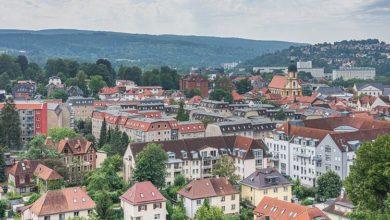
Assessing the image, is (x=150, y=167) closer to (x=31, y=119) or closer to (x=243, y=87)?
(x=31, y=119)

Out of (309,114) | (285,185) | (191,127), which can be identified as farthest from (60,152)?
(309,114)

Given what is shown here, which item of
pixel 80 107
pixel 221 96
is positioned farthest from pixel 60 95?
pixel 221 96

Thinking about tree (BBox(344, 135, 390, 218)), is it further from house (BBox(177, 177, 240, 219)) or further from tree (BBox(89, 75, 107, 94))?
tree (BBox(89, 75, 107, 94))

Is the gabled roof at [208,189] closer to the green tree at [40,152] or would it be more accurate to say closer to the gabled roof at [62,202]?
the gabled roof at [62,202]

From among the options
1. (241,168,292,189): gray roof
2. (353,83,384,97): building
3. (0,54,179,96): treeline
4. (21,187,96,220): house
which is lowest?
(21,187,96,220): house

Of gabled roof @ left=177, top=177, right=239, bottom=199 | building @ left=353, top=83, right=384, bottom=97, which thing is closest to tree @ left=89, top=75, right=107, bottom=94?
building @ left=353, top=83, right=384, bottom=97

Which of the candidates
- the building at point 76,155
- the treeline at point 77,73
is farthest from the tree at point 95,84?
the building at point 76,155

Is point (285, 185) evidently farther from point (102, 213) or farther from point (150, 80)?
point (150, 80)
